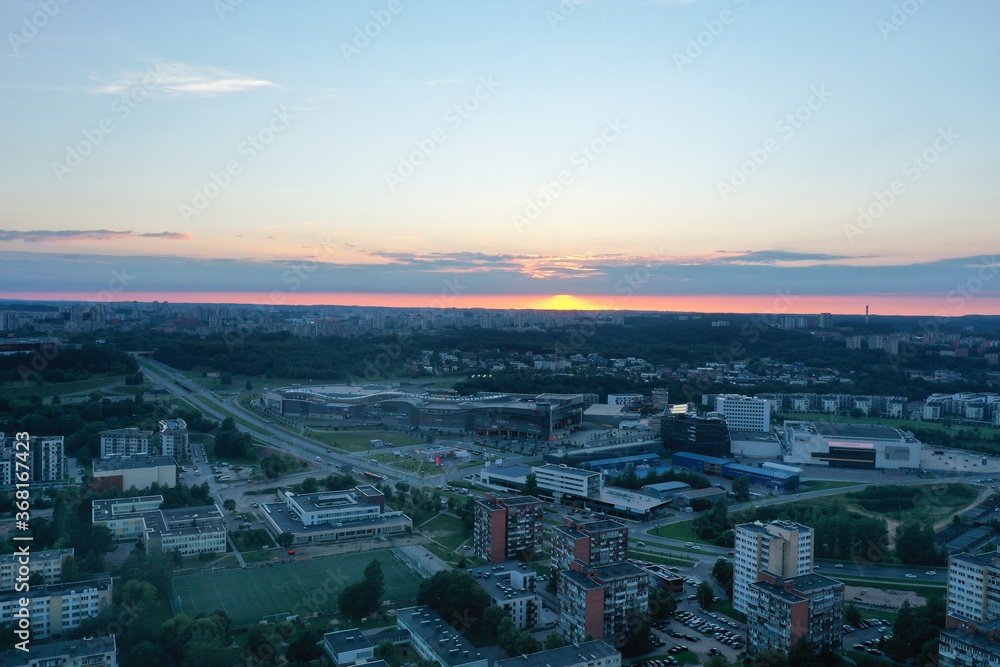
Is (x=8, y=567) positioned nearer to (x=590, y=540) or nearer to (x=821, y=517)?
(x=590, y=540)

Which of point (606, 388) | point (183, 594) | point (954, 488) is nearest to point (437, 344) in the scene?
point (606, 388)

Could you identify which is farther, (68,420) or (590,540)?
(68,420)

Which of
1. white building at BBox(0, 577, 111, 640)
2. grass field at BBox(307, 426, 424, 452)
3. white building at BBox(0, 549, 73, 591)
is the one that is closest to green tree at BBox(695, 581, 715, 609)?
white building at BBox(0, 577, 111, 640)

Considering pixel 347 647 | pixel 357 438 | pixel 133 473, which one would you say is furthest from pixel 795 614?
pixel 357 438

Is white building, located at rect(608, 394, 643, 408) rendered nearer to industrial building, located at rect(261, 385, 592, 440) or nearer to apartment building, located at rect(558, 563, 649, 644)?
industrial building, located at rect(261, 385, 592, 440)

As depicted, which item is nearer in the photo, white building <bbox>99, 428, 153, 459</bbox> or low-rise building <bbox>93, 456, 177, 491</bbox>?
low-rise building <bbox>93, 456, 177, 491</bbox>

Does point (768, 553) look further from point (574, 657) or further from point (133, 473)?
point (133, 473)
